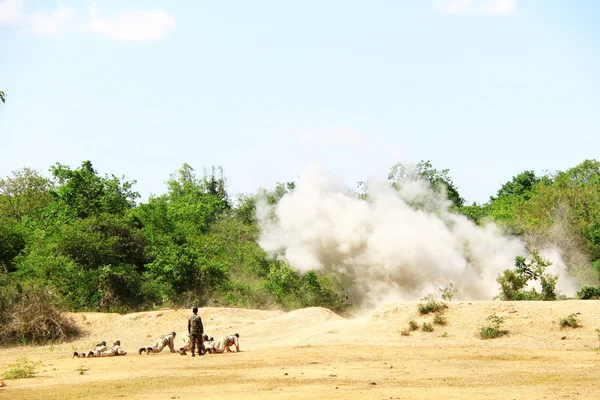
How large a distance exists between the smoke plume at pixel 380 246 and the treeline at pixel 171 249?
5.28ft

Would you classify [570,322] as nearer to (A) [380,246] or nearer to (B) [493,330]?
(B) [493,330]

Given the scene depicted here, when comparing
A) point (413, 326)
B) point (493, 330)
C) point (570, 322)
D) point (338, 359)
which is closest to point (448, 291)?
point (413, 326)

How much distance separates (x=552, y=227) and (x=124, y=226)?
85.9ft

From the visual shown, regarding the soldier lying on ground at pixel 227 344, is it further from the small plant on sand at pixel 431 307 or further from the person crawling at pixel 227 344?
the small plant on sand at pixel 431 307

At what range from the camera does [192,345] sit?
2630 centimetres

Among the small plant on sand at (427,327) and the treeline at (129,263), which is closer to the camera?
the small plant on sand at (427,327)

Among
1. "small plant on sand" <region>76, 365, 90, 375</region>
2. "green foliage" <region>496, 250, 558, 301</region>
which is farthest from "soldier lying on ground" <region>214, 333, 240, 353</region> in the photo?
"green foliage" <region>496, 250, 558, 301</region>

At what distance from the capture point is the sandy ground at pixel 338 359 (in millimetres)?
17547

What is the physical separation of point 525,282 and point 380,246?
7213 mm

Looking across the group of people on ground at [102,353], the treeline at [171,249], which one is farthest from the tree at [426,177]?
the group of people on ground at [102,353]

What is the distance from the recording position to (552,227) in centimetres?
5156

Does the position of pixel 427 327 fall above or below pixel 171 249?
below

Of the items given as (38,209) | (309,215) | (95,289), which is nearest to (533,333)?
(309,215)

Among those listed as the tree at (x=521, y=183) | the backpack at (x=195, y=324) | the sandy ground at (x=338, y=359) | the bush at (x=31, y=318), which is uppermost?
the tree at (x=521, y=183)
